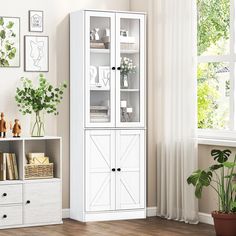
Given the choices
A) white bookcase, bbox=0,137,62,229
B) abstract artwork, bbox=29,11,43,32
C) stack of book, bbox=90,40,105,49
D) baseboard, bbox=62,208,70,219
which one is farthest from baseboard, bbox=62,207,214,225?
abstract artwork, bbox=29,11,43,32

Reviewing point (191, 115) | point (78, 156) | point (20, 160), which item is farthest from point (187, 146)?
point (20, 160)

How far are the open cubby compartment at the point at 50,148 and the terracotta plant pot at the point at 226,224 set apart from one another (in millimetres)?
1697

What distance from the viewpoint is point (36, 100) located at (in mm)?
6844

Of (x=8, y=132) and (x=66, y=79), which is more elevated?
(x=66, y=79)

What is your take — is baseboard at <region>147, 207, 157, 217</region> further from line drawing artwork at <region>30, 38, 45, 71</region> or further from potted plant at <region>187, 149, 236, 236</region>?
line drawing artwork at <region>30, 38, 45, 71</region>

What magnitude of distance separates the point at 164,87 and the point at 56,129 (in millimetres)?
1219

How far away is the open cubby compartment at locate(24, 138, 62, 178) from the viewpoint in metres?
6.95

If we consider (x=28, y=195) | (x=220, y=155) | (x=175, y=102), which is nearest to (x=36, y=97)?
(x=28, y=195)

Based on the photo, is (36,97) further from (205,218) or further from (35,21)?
(205,218)

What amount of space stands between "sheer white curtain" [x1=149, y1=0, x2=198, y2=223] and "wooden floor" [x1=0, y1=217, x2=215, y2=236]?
279 mm

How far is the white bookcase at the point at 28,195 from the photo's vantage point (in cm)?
663

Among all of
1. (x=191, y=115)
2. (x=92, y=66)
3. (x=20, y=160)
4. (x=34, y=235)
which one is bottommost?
(x=34, y=235)

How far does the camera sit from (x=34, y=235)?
6.28 m

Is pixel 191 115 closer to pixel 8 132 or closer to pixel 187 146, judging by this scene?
pixel 187 146
